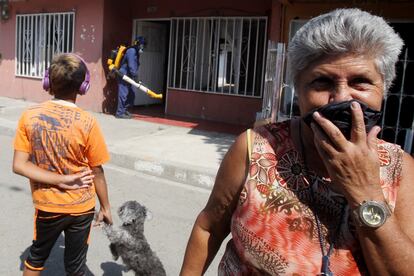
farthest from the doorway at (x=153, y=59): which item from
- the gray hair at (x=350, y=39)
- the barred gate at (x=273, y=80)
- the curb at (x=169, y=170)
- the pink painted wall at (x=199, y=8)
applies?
the gray hair at (x=350, y=39)

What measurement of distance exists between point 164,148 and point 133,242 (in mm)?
4529

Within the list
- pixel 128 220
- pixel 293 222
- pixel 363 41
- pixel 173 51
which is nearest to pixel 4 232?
pixel 128 220

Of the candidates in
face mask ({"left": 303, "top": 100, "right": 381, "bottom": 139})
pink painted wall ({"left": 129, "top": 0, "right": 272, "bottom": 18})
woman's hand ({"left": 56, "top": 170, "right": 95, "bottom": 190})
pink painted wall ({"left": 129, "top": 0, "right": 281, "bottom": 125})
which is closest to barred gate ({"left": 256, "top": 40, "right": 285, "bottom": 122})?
pink painted wall ({"left": 129, "top": 0, "right": 281, "bottom": 125})

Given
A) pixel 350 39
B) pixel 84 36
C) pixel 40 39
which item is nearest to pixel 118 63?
pixel 84 36

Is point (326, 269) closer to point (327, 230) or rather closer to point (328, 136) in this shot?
point (327, 230)

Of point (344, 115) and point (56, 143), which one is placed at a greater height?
point (344, 115)

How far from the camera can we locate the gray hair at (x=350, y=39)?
1.25 m

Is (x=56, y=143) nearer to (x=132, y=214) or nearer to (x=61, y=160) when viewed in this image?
(x=61, y=160)

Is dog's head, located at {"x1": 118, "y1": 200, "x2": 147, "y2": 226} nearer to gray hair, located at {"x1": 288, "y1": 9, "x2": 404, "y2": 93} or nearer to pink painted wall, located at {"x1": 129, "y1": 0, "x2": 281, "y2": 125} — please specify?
gray hair, located at {"x1": 288, "y1": 9, "x2": 404, "y2": 93}

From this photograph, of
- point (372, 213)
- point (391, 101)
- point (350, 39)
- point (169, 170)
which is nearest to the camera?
point (372, 213)

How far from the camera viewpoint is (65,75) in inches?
100.0

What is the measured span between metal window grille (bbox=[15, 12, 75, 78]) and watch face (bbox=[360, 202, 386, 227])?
11144 mm

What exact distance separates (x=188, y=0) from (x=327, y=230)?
383 inches

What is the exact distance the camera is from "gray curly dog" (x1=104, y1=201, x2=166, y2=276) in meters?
2.81
